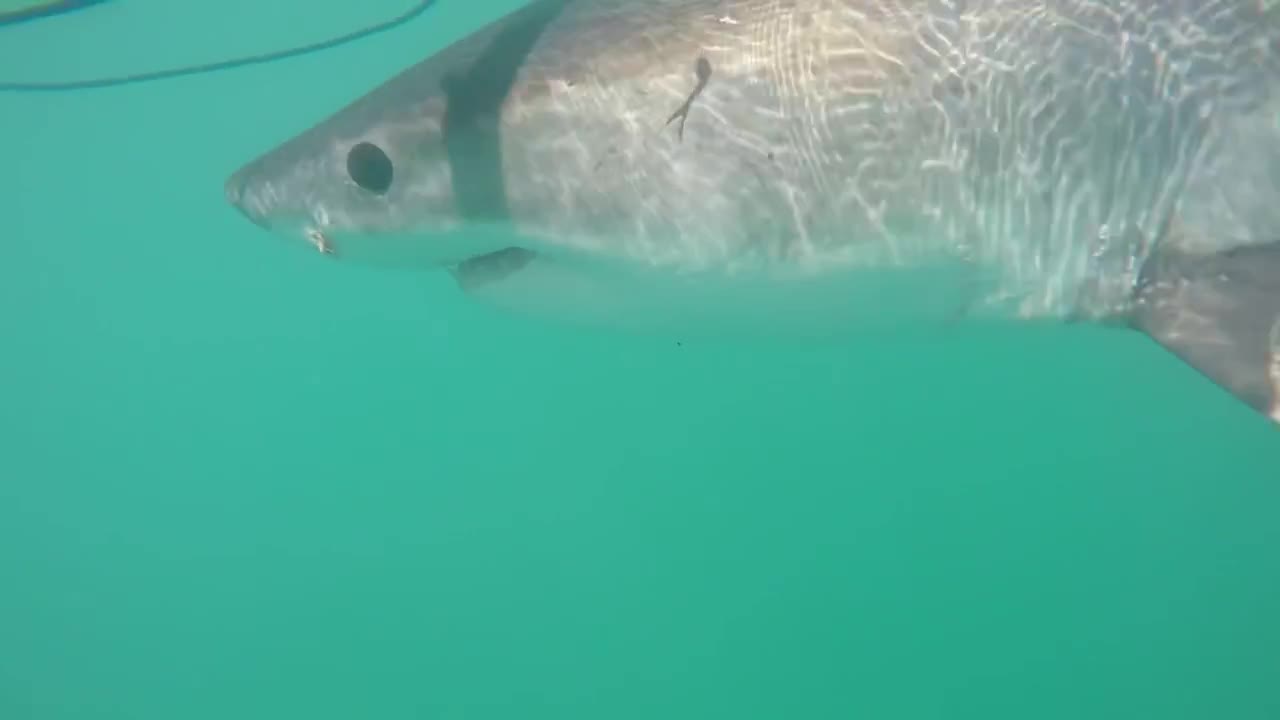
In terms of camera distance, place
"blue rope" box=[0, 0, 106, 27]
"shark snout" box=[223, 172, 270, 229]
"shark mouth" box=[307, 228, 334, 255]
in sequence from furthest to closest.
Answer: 1. "shark snout" box=[223, 172, 270, 229]
2. "shark mouth" box=[307, 228, 334, 255]
3. "blue rope" box=[0, 0, 106, 27]

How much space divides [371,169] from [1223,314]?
2385 millimetres

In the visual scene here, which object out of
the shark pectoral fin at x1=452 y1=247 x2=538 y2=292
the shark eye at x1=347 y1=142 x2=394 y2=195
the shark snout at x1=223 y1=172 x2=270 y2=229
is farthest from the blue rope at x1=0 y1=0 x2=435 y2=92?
the shark pectoral fin at x1=452 y1=247 x2=538 y2=292

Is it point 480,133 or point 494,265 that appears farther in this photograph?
point 494,265

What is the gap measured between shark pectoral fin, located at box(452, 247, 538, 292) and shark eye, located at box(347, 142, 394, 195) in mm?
346

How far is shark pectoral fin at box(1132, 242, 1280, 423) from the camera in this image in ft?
8.65

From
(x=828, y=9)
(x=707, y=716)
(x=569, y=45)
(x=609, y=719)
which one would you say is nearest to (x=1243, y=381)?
(x=828, y=9)

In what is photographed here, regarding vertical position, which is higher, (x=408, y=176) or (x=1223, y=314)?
(x=408, y=176)

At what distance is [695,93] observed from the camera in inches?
116

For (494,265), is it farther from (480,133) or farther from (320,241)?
(320,241)

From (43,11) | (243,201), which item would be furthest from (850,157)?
(43,11)

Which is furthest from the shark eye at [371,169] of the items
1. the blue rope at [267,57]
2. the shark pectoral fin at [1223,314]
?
the shark pectoral fin at [1223,314]

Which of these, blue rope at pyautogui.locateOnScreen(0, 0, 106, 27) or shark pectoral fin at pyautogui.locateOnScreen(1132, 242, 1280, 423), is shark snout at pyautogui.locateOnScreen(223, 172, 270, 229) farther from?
shark pectoral fin at pyautogui.locateOnScreen(1132, 242, 1280, 423)

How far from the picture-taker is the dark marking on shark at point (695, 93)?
2953mm

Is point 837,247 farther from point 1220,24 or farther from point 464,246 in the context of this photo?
point 1220,24
